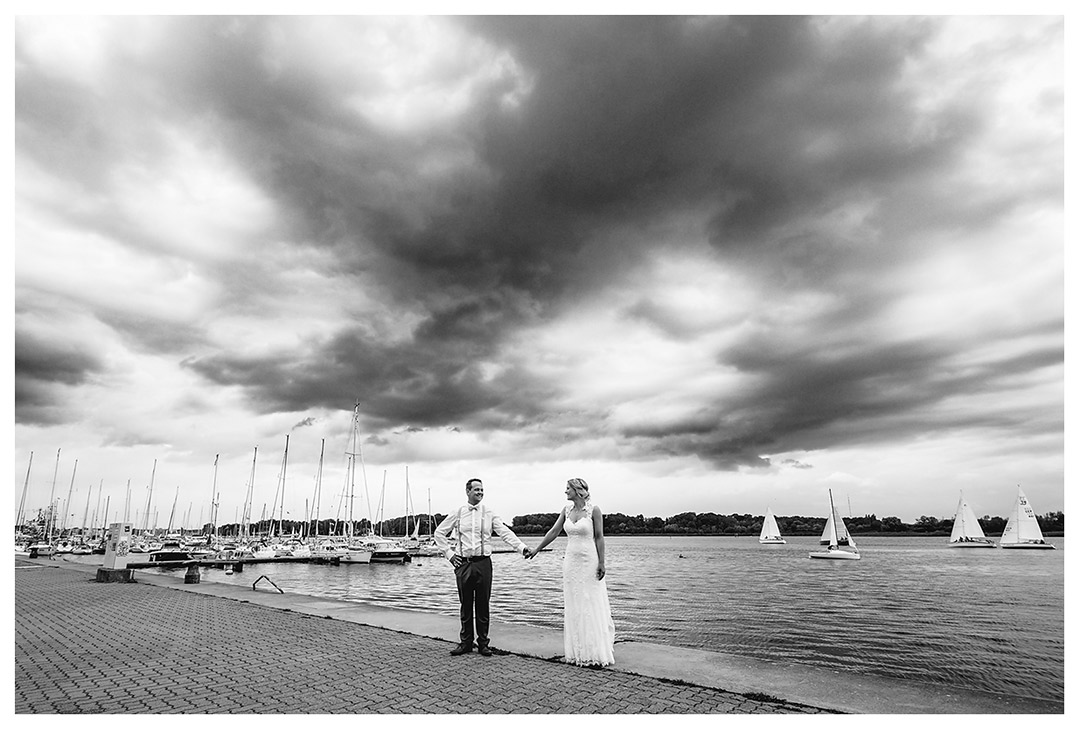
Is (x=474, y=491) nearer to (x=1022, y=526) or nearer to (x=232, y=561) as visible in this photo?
(x=232, y=561)

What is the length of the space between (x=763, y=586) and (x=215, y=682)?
129 feet

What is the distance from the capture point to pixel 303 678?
22.9 feet

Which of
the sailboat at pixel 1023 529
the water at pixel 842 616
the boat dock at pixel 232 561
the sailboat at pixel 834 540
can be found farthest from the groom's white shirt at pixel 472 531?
the sailboat at pixel 1023 529

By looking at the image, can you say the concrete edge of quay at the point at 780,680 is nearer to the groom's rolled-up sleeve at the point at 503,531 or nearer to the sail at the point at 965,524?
the groom's rolled-up sleeve at the point at 503,531

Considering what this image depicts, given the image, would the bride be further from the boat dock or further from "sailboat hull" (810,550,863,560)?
"sailboat hull" (810,550,863,560)

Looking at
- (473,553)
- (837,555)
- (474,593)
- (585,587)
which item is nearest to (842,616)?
(585,587)

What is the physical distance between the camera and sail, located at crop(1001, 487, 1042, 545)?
90.9m

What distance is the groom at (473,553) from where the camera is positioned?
8164mm

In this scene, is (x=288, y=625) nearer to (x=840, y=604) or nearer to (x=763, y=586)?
(x=840, y=604)

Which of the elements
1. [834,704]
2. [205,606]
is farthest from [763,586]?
[834,704]

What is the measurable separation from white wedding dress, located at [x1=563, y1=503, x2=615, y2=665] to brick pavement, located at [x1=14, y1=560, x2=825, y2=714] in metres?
0.25

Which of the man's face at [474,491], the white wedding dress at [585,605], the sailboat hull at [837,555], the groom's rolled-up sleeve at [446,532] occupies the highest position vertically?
the man's face at [474,491]

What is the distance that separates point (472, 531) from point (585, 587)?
1.70m

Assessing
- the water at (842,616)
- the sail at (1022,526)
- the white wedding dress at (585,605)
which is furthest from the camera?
the sail at (1022,526)
